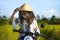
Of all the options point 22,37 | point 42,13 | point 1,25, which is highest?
point 42,13

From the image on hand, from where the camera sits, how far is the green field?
224 centimetres

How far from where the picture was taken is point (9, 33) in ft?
7.39

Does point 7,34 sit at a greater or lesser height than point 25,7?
lesser

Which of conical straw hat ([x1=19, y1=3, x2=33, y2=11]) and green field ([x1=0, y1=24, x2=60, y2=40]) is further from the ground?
conical straw hat ([x1=19, y1=3, x2=33, y2=11])

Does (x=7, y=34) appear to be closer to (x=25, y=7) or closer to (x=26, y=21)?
(x=26, y=21)

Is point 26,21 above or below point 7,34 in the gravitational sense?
above

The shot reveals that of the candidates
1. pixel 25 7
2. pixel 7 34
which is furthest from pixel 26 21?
pixel 7 34

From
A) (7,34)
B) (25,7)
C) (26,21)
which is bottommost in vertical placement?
(7,34)

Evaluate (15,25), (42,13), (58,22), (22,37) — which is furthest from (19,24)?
(58,22)

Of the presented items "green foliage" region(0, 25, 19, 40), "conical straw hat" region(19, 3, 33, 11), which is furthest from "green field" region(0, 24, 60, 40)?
"conical straw hat" region(19, 3, 33, 11)

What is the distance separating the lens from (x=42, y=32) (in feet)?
7.38

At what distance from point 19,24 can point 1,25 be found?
27cm

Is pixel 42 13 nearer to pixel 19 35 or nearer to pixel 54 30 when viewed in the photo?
pixel 54 30

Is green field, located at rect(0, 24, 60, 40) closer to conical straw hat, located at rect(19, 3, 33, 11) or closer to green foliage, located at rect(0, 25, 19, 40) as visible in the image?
green foliage, located at rect(0, 25, 19, 40)
